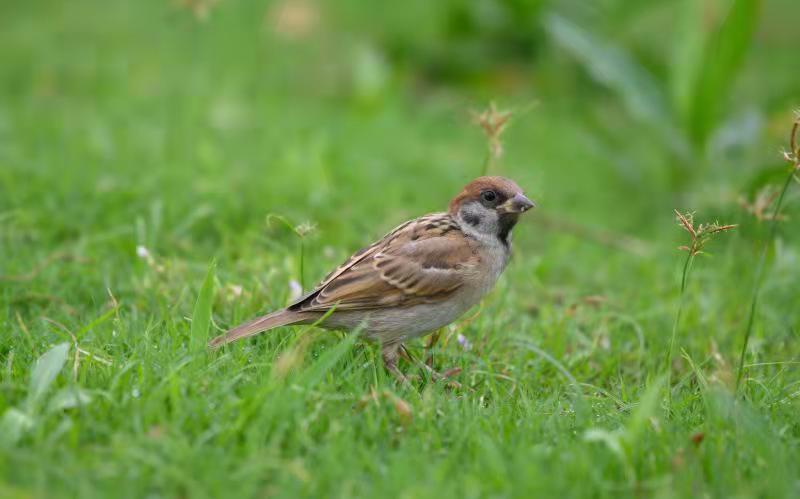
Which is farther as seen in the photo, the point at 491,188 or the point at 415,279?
the point at 491,188

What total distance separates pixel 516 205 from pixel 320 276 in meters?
1.29

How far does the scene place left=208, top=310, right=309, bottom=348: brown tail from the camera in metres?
3.88

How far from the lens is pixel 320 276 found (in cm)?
517

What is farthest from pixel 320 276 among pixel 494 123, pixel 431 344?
pixel 494 123

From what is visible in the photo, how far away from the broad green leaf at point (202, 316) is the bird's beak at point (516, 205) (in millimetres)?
1521

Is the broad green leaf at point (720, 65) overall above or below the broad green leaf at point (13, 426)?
above

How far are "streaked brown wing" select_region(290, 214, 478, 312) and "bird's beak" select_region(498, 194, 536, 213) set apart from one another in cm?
26

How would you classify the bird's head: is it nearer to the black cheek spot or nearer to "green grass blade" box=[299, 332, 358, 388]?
the black cheek spot

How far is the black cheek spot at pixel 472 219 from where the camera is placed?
4605 millimetres

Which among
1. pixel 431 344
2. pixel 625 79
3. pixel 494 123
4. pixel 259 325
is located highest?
pixel 494 123

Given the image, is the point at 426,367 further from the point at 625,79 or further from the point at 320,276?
the point at 625,79

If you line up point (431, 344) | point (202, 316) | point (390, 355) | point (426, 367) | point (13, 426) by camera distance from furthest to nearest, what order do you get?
point (431, 344)
point (390, 355)
point (426, 367)
point (202, 316)
point (13, 426)

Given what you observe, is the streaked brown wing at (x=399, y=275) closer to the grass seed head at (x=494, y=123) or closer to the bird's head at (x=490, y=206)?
the bird's head at (x=490, y=206)

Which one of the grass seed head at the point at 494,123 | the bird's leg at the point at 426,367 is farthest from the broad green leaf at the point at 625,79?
the bird's leg at the point at 426,367
